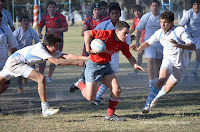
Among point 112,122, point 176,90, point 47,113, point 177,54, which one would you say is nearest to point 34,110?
point 47,113

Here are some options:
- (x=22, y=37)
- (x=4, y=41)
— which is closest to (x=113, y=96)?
(x=4, y=41)

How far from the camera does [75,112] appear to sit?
648 cm

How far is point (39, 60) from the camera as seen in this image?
18.7 feet

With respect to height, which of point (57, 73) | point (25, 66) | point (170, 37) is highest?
point (170, 37)

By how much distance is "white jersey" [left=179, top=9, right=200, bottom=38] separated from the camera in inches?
386

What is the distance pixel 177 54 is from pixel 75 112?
2152 mm

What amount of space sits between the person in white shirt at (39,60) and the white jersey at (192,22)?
497 centimetres

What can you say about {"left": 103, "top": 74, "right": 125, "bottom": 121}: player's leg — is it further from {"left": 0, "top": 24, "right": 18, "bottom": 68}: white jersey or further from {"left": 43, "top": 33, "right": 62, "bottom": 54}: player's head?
{"left": 0, "top": 24, "right": 18, "bottom": 68}: white jersey

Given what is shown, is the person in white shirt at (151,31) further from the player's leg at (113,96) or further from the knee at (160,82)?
the player's leg at (113,96)

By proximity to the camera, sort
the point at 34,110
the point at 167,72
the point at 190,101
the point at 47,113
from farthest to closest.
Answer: the point at 190,101, the point at 34,110, the point at 167,72, the point at 47,113

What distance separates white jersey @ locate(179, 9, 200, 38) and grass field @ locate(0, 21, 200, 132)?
147cm

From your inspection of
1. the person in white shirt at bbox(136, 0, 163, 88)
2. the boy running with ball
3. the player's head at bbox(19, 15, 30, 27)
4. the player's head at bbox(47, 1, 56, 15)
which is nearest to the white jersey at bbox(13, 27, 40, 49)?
the player's head at bbox(19, 15, 30, 27)

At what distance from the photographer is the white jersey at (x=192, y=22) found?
9797mm

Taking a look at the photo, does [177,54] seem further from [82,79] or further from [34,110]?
[34,110]
